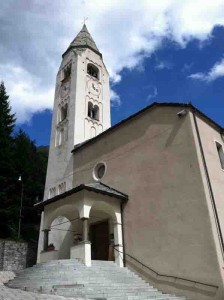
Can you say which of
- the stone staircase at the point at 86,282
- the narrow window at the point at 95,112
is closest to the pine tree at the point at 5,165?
the narrow window at the point at 95,112

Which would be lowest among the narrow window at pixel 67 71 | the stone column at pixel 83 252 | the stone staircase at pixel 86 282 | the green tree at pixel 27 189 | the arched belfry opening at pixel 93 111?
the stone staircase at pixel 86 282

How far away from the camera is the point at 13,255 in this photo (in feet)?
54.4

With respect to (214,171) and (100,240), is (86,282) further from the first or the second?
(214,171)

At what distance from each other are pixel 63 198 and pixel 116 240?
10.2 feet

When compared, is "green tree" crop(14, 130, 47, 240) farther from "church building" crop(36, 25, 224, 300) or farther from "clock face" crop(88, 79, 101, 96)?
"clock face" crop(88, 79, 101, 96)

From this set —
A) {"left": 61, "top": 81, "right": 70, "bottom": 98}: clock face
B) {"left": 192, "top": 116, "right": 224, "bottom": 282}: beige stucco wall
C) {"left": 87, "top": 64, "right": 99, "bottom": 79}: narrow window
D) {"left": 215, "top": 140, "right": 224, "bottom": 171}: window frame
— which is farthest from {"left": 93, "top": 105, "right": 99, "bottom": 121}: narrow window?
{"left": 215, "top": 140, "right": 224, "bottom": 171}: window frame

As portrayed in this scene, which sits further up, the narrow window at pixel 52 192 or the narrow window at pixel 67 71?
the narrow window at pixel 67 71

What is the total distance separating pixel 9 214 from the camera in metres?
20.9

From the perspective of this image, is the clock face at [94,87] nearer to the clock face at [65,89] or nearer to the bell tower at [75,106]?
the bell tower at [75,106]

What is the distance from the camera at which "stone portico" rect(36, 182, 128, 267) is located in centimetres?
1195

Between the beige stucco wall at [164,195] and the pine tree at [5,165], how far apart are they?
375 inches

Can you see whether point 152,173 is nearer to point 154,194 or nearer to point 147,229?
point 154,194

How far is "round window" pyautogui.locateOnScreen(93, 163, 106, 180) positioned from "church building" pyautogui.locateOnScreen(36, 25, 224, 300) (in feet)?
0.18

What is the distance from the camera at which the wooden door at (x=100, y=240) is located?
14.2 metres
